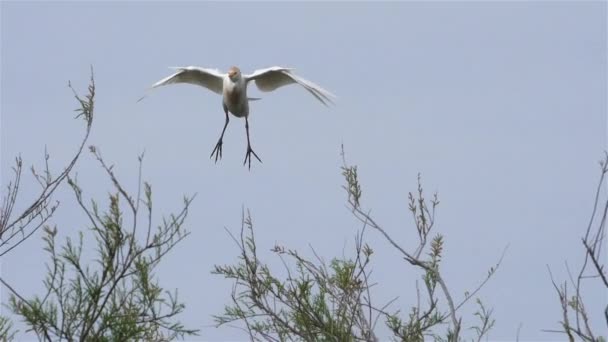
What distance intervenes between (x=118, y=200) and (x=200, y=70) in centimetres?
621

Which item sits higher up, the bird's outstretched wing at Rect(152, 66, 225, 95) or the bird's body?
the bird's outstretched wing at Rect(152, 66, 225, 95)

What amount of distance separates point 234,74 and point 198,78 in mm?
985

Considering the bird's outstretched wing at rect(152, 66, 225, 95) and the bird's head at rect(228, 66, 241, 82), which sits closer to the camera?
the bird's head at rect(228, 66, 241, 82)

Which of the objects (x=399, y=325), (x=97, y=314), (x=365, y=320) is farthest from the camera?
(x=399, y=325)

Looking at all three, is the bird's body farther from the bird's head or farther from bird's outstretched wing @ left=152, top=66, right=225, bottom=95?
bird's outstretched wing @ left=152, top=66, right=225, bottom=95

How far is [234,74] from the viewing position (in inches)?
441

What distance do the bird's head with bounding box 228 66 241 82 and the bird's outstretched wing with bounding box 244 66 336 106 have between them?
6.4 inches

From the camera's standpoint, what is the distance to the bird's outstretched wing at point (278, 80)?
10.7 m

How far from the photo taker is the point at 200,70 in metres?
11.7

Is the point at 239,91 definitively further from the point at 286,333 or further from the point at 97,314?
the point at 97,314

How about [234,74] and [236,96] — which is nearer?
[234,74]

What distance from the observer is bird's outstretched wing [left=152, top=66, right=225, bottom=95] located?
11.6 m

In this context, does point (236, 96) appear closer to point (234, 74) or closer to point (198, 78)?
point (234, 74)

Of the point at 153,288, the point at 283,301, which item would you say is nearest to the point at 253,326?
the point at 283,301
